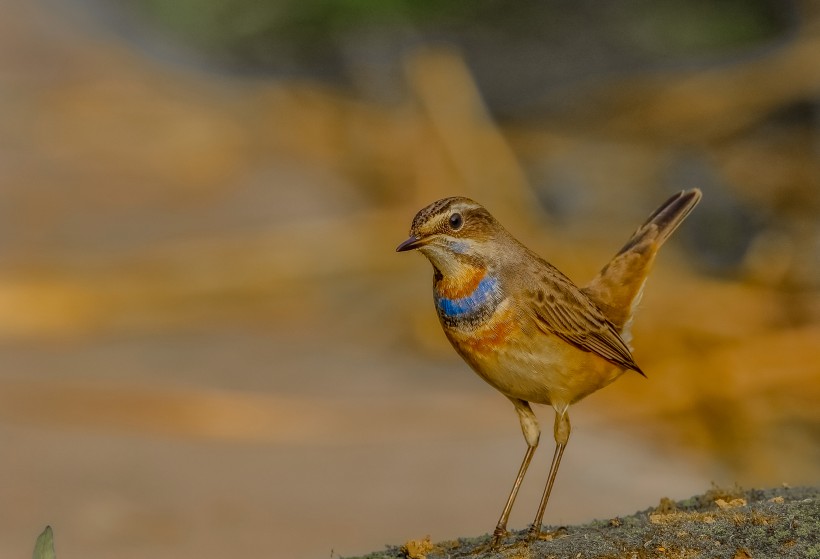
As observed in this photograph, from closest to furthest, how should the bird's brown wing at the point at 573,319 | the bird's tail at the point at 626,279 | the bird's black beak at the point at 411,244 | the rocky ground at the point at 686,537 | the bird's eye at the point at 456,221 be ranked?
the rocky ground at the point at 686,537, the bird's black beak at the point at 411,244, the bird's eye at the point at 456,221, the bird's brown wing at the point at 573,319, the bird's tail at the point at 626,279

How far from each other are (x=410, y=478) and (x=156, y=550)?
5.55 feet

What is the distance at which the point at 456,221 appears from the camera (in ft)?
12.7

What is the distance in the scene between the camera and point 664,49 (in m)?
12.5

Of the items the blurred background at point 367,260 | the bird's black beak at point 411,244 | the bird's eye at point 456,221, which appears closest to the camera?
the bird's black beak at point 411,244

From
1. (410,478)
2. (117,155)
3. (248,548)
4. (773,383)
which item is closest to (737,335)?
(773,383)

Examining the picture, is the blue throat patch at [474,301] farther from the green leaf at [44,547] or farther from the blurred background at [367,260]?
the blurred background at [367,260]

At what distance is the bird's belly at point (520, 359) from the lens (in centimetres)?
385

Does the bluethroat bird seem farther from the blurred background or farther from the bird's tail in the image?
the blurred background

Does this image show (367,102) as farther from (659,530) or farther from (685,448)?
(659,530)

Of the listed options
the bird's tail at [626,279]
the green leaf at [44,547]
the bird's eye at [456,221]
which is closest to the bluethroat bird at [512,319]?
the bird's eye at [456,221]

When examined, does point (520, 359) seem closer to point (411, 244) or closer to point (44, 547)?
point (411, 244)

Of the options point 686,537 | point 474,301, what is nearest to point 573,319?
point 474,301

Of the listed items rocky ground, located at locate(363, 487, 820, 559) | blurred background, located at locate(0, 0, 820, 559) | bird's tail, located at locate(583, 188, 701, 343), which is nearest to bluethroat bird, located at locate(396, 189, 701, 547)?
rocky ground, located at locate(363, 487, 820, 559)

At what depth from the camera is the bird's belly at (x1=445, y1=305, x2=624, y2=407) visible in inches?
151
